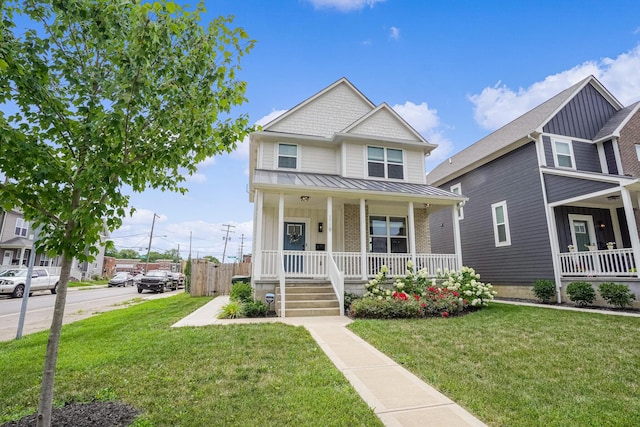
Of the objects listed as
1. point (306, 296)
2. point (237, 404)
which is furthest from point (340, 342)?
point (306, 296)

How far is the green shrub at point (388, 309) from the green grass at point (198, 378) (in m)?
2.54

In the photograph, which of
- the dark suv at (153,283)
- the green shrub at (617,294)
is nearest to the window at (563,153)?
the green shrub at (617,294)

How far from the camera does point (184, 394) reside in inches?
137

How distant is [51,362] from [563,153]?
1620cm

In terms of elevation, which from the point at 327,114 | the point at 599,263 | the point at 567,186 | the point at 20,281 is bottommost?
the point at 20,281

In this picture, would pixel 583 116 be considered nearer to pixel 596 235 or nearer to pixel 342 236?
pixel 596 235

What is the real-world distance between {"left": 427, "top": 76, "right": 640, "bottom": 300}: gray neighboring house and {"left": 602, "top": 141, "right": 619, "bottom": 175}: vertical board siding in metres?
0.04

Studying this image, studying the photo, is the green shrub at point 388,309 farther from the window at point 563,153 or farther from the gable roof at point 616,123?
the gable roof at point 616,123

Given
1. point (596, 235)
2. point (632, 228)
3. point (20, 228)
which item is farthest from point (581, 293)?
point (20, 228)

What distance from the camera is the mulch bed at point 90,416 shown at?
2.81 m

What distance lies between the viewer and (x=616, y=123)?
42.5 ft

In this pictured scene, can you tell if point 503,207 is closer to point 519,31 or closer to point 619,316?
point 619,316

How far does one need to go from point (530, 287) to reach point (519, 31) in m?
Answer: 10.7

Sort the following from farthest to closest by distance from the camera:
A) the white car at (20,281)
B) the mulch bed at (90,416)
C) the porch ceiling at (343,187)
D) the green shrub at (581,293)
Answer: the white car at (20,281)
the porch ceiling at (343,187)
the green shrub at (581,293)
the mulch bed at (90,416)
